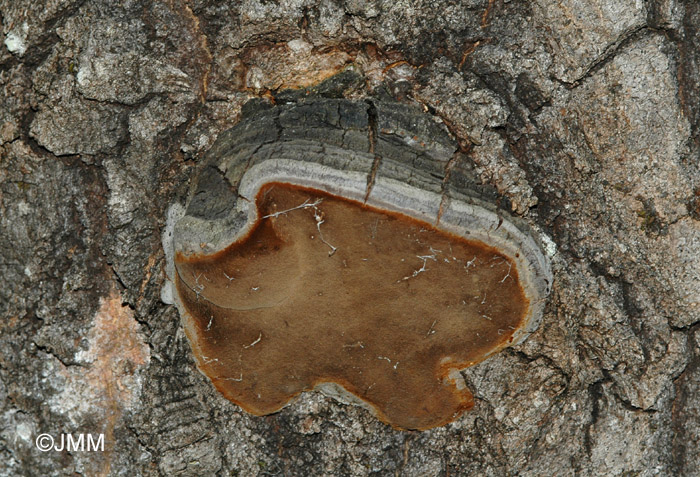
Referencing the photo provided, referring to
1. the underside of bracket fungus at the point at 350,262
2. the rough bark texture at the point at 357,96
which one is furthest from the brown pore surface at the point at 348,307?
the rough bark texture at the point at 357,96

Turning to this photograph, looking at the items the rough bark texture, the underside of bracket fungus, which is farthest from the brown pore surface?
the rough bark texture

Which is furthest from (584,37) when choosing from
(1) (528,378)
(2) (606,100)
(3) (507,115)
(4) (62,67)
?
(4) (62,67)

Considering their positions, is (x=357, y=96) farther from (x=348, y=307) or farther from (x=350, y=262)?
(x=348, y=307)

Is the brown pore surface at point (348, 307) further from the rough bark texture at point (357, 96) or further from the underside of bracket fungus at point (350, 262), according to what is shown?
the rough bark texture at point (357, 96)

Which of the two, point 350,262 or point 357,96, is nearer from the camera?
point 350,262

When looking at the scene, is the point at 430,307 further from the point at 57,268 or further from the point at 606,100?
the point at 57,268

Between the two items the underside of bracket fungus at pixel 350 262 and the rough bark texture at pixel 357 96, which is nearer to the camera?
the underside of bracket fungus at pixel 350 262

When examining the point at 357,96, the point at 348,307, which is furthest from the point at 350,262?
the point at 357,96
